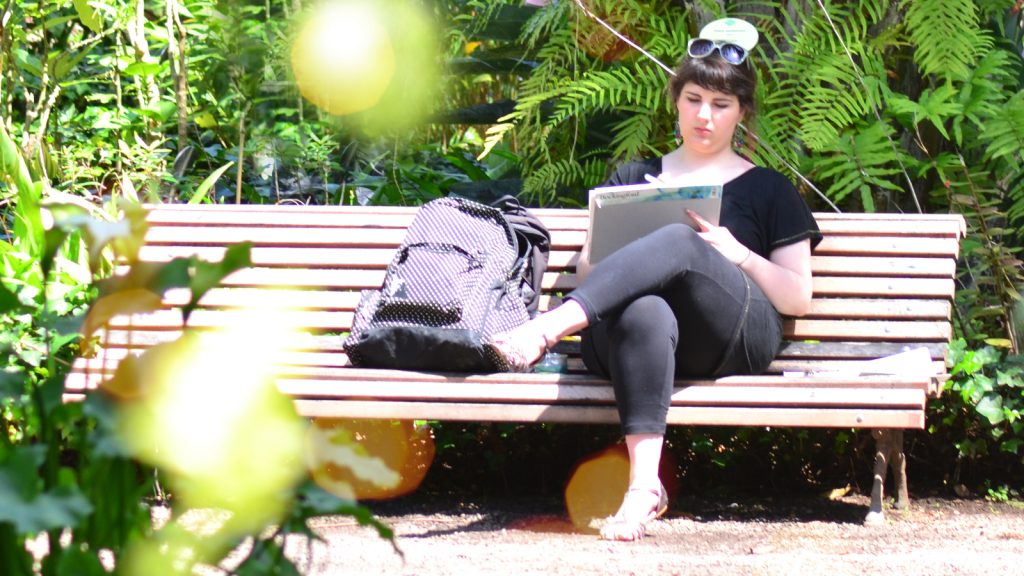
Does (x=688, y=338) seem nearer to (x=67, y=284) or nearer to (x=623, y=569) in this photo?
(x=623, y=569)

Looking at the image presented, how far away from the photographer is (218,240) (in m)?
4.38

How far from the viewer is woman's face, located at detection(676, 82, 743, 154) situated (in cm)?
386

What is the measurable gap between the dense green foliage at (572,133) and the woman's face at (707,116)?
15cm

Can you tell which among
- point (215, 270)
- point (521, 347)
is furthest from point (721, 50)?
point (215, 270)

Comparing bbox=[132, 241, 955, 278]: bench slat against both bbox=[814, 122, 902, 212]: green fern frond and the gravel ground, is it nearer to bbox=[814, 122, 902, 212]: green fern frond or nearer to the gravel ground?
bbox=[814, 122, 902, 212]: green fern frond

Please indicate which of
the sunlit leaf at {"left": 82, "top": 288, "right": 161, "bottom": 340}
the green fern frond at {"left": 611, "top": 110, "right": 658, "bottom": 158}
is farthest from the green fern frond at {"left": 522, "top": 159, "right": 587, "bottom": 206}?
the sunlit leaf at {"left": 82, "top": 288, "right": 161, "bottom": 340}

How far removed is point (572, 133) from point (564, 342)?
147 centimetres

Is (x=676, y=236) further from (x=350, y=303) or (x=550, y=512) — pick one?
(x=350, y=303)

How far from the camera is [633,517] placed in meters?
3.21

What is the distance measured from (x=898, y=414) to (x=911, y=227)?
3.21 ft

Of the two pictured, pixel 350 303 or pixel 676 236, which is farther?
pixel 350 303

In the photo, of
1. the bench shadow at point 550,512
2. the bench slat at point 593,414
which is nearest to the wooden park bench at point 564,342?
the bench slat at point 593,414

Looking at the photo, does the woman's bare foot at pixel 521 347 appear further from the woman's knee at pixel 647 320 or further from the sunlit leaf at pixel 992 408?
the sunlit leaf at pixel 992 408

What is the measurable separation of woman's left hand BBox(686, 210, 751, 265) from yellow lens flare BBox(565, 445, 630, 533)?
30.7 inches
